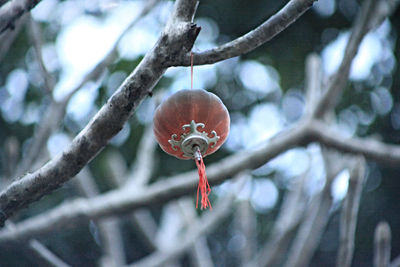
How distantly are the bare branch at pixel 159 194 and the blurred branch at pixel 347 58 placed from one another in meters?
0.20

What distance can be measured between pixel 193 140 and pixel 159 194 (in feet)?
4.39

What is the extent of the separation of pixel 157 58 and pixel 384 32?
372cm

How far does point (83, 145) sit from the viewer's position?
1449mm

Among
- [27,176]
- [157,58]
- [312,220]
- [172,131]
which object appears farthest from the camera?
[312,220]

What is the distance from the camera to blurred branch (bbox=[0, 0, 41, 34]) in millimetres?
1629

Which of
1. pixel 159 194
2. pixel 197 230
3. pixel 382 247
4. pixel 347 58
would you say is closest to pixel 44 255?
pixel 159 194

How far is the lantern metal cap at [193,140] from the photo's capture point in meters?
1.42

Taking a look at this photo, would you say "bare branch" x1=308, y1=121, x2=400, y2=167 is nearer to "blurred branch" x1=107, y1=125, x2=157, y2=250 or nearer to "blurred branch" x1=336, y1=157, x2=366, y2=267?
"blurred branch" x1=336, y1=157, x2=366, y2=267

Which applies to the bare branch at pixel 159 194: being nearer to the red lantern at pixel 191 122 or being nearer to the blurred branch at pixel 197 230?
the blurred branch at pixel 197 230

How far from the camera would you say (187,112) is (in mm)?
1402

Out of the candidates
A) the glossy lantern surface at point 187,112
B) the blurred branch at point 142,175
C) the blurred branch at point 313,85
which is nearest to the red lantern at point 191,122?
the glossy lantern surface at point 187,112

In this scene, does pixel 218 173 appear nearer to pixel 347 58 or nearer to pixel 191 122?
pixel 347 58

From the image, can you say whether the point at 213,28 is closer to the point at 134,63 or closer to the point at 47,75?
the point at 134,63

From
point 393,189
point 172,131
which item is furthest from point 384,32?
point 172,131
